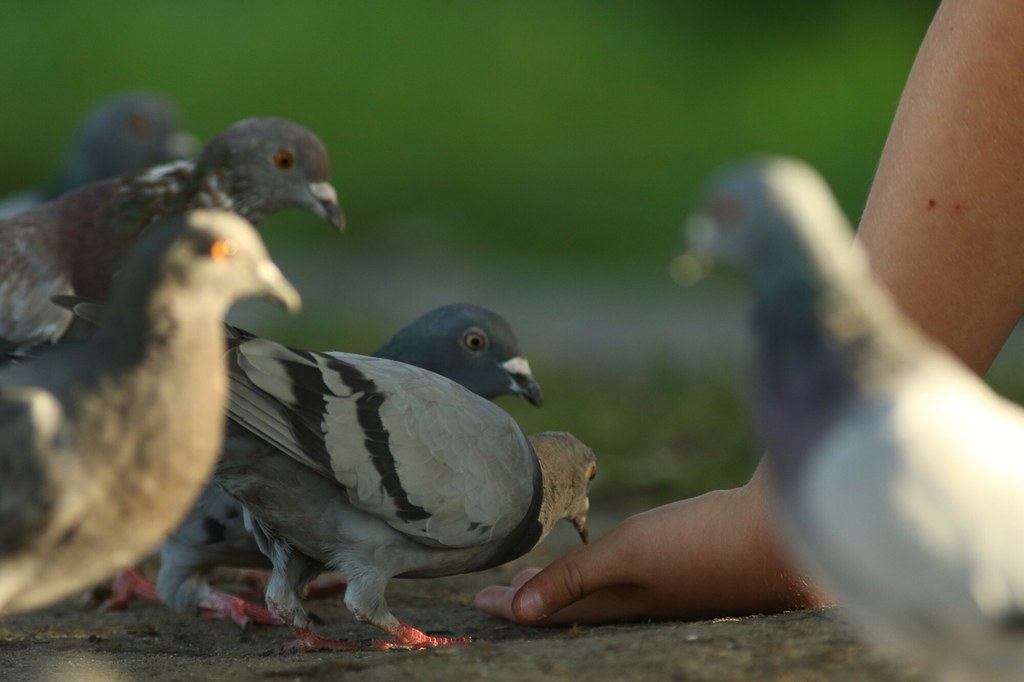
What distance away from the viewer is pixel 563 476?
13.0 feet

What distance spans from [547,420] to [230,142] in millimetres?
2495

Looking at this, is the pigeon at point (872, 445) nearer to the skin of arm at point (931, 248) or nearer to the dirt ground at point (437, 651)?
the dirt ground at point (437, 651)

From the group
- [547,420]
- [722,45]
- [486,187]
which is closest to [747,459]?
[547,420]

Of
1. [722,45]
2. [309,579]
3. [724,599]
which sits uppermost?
[722,45]

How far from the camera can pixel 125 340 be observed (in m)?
2.55

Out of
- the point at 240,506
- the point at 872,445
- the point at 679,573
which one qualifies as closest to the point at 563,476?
the point at 679,573

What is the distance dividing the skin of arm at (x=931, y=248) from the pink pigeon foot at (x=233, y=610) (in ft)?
2.70

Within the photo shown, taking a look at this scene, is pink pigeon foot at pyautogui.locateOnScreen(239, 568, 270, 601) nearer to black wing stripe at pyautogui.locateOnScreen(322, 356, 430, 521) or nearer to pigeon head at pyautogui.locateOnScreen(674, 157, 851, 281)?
black wing stripe at pyautogui.locateOnScreen(322, 356, 430, 521)

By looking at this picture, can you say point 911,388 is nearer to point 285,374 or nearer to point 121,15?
point 285,374

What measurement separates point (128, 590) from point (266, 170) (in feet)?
4.41

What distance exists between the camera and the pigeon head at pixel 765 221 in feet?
7.61

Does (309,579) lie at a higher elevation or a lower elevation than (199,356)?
lower

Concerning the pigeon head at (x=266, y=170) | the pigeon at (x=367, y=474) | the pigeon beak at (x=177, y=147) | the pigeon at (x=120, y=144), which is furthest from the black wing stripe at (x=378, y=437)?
the pigeon beak at (x=177, y=147)

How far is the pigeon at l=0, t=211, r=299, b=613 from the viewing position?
2.47 meters
